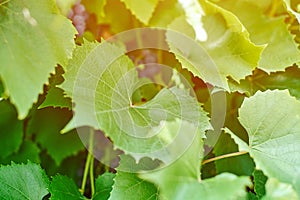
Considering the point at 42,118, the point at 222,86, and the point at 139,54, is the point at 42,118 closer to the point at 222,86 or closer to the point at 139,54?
the point at 139,54

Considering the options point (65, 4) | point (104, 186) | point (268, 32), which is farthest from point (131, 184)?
point (268, 32)

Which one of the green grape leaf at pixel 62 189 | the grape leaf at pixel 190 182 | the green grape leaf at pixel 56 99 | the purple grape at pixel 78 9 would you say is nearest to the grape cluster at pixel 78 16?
the purple grape at pixel 78 9

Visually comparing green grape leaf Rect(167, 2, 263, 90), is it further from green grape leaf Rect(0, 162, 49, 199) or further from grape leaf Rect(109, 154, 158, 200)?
green grape leaf Rect(0, 162, 49, 199)

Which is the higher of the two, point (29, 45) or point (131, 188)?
point (29, 45)

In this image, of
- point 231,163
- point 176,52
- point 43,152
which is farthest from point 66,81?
point 43,152

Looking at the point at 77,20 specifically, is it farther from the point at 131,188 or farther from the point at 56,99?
the point at 131,188

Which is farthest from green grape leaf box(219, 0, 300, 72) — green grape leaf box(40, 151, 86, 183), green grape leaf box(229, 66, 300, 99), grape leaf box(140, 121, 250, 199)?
green grape leaf box(40, 151, 86, 183)
